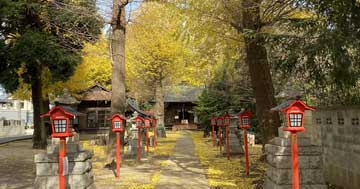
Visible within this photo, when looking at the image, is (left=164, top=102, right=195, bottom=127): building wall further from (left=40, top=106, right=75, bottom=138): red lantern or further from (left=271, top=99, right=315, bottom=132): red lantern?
(left=271, top=99, right=315, bottom=132): red lantern

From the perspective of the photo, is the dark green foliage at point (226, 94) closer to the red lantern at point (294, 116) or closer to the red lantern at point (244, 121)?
the red lantern at point (244, 121)

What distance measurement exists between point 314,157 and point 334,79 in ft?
4.91

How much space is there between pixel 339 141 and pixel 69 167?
566 centimetres

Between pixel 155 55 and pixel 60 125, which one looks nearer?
pixel 60 125

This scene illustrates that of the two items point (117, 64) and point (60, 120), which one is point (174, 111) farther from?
point (60, 120)

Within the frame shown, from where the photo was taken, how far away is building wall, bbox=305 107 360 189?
7621 mm

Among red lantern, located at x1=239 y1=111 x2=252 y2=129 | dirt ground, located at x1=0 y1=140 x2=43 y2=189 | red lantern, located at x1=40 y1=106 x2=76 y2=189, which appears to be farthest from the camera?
red lantern, located at x1=239 y1=111 x2=252 y2=129

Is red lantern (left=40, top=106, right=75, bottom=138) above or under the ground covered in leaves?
above

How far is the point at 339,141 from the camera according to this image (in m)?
8.41

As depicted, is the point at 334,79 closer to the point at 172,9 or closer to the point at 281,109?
the point at 281,109

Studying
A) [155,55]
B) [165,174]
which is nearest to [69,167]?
[165,174]

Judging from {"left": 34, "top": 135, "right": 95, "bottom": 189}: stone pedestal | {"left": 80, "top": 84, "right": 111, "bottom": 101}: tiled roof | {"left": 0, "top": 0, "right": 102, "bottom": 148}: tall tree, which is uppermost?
{"left": 0, "top": 0, "right": 102, "bottom": 148}: tall tree

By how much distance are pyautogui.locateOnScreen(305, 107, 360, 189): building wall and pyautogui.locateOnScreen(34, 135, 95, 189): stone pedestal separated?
4873 mm

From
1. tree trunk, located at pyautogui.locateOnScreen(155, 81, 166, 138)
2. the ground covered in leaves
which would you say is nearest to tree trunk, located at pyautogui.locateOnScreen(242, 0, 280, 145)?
the ground covered in leaves
